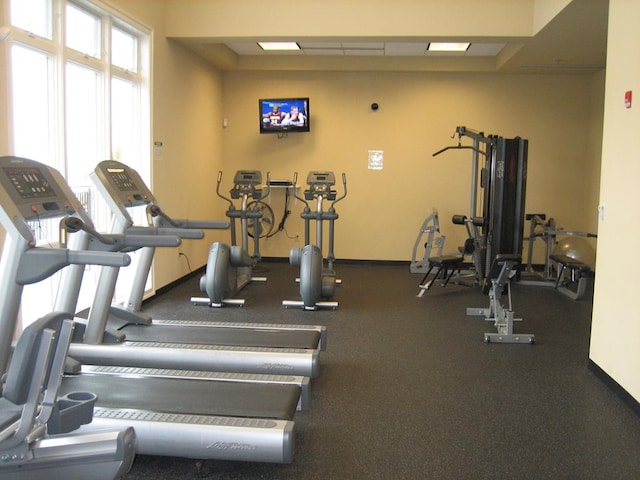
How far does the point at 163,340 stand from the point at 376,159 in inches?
214

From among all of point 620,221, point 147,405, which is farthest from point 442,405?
point 147,405

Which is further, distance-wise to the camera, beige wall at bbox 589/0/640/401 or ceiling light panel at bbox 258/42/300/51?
ceiling light panel at bbox 258/42/300/51

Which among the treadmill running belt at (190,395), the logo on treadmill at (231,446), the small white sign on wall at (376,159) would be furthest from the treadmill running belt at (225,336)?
the small white sign on wall at (376,159)

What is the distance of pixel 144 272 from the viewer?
4512mm

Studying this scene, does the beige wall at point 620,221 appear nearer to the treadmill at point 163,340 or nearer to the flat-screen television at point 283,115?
the treadmill at point 163,340

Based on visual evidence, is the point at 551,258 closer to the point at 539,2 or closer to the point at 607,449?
the point at 539,2

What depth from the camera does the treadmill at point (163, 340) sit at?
11.5 ft

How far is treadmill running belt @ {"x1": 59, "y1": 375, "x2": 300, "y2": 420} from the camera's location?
280 centimetres

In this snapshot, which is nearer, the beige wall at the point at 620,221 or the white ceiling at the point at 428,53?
the beige wall at the point at 620,221

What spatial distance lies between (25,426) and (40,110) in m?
2.97

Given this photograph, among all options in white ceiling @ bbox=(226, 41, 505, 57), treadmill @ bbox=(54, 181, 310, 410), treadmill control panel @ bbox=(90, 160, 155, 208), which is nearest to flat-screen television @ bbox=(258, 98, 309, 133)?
white ceiling @ bbox=(226, 41, 505, 57)

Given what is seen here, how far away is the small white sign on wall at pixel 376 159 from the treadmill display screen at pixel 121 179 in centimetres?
494

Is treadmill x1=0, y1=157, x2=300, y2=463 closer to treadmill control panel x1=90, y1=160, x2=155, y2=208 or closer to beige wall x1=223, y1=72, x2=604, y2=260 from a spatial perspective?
treadmill control panel x1=90, y1=160, x2=155, y2=208

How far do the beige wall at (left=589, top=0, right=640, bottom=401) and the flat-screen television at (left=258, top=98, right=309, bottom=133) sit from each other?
497 cm
